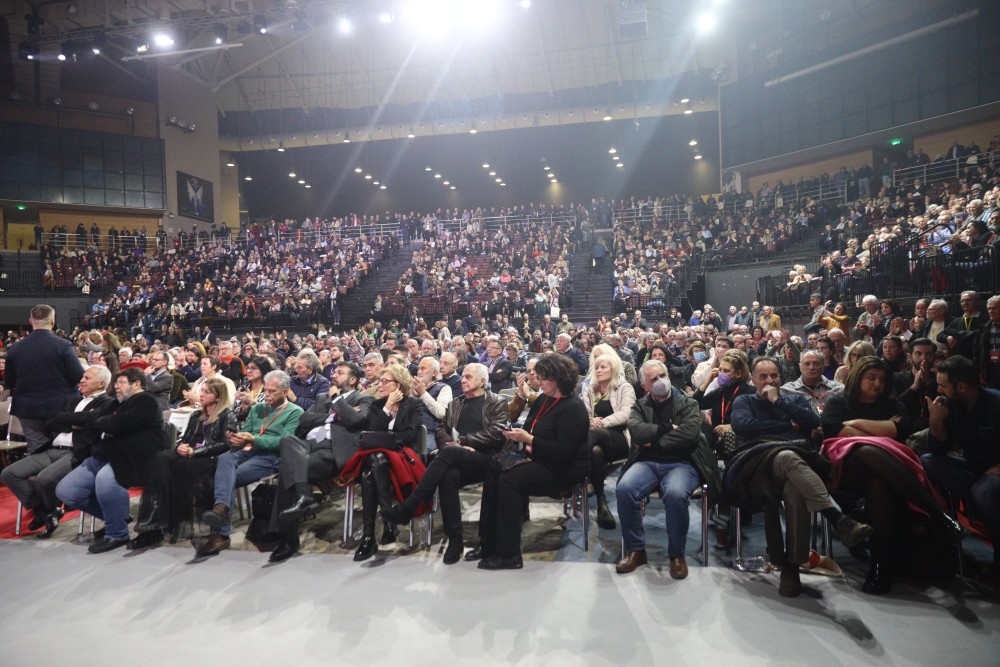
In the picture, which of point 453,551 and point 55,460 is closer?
point 453,551

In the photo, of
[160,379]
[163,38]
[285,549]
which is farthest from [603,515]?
[163,38]

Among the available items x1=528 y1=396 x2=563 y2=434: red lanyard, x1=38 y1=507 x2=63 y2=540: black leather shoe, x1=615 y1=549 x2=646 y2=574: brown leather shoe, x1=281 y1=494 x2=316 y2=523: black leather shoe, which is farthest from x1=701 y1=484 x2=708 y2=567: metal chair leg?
x1=38 y1=507 x2=63 y2=540: black leather shoe

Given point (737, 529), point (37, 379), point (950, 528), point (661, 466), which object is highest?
point (37, 379)

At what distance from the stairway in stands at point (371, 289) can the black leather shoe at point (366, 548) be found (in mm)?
13567

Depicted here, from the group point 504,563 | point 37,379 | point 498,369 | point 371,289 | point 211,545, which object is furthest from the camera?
point 371,289

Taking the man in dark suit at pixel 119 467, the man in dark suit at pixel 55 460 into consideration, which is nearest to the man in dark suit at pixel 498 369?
the man in dark suit at pixel 119 467

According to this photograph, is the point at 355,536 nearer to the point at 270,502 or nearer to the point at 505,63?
the point at 270,502

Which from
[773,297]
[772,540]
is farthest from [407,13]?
[772,540]

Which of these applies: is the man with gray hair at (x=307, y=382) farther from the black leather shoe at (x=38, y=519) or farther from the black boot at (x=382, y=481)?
the black leather shoe at (x=38, y=519)

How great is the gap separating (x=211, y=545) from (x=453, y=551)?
5.53ft

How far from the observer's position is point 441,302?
55.4ft

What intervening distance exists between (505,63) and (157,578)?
2386 centimetres

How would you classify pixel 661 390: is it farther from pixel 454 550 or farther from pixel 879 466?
pixel 454 550

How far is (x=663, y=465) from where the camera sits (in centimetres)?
389
